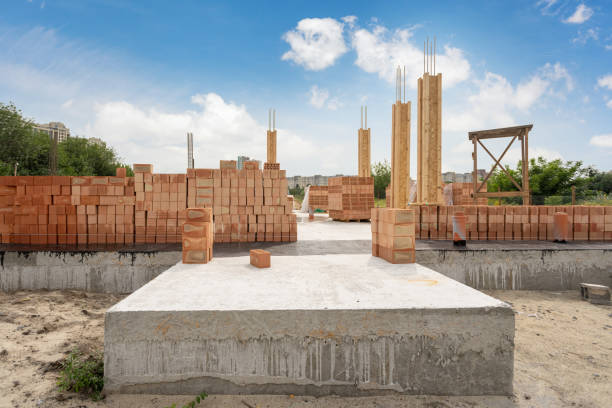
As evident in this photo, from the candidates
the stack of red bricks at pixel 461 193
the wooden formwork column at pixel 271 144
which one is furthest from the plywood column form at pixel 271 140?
the stack of red bricks at pixel 461 193

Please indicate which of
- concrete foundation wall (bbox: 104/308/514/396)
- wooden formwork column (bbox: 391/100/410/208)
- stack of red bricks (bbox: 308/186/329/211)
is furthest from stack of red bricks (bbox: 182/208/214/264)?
stack of red bricks (bbox: 308/186/329/211)

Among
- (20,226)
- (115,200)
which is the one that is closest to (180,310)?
(115,200)

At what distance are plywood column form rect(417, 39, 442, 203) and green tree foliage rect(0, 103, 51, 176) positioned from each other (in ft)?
94.2

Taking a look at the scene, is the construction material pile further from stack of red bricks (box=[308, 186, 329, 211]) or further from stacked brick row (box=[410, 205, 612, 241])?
stack of red bricks (box=[308, 186, 329, 211])

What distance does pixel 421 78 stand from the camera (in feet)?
29.6

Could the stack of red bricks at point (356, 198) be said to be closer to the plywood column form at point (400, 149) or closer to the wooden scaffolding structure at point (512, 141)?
the plywood column form at point (400, 149)

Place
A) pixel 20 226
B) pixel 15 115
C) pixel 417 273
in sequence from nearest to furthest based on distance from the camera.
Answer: pixel 417 273 → pixel 20 226 → pixel 15 115

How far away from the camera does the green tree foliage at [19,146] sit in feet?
77.5

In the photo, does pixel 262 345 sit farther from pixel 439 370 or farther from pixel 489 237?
pixel 489 237

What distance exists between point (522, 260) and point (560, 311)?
1.25 m

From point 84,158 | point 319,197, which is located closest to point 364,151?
point 319,197

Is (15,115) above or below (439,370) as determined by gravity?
above

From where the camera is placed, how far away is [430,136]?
900cm

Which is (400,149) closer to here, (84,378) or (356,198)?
(356,198)
